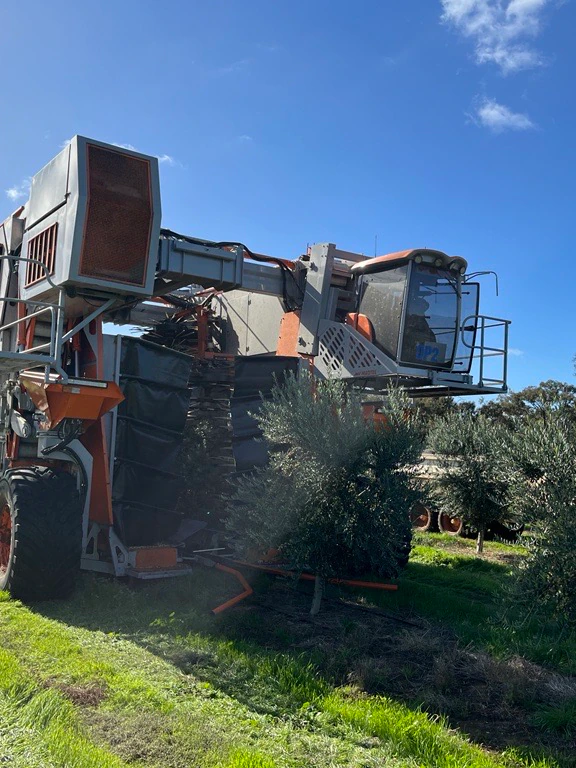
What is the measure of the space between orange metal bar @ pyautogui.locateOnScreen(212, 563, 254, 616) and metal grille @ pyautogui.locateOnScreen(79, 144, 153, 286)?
3.15 meters

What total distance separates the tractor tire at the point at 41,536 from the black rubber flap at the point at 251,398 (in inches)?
95.5

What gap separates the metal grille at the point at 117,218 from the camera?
21.2 feet

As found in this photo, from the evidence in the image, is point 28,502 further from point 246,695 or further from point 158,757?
point 158,757

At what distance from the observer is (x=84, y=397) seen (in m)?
6.93

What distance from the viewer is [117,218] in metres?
6.59

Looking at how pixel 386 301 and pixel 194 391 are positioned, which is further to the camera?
pixel 194 391

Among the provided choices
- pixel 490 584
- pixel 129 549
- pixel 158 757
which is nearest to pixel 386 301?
pixel 490 584

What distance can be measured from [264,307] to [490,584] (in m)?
4.93

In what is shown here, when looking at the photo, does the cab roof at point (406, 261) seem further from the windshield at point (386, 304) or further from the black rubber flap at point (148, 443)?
the black rubber flap at point (148, 443)

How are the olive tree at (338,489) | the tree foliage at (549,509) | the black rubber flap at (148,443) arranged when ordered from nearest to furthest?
the tree foliage at (549,509) → the olive tree at (338,489) → the black rubber flap at (148,443)

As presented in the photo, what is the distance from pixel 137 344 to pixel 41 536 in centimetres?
262

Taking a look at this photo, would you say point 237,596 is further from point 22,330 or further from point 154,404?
point 22,330

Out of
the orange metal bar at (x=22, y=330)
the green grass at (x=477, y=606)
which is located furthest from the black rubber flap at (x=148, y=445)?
the green grass at (x=477, y=606)

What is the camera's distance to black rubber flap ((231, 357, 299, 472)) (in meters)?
9.04
